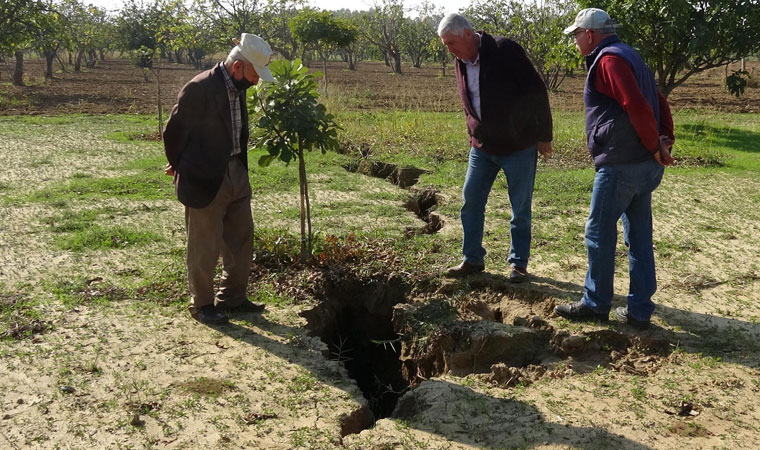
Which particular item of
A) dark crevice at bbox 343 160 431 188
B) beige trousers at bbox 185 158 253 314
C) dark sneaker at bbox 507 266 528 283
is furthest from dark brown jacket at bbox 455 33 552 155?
dark crevice at bbox 343 160 431 188

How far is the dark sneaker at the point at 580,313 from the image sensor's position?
434cm

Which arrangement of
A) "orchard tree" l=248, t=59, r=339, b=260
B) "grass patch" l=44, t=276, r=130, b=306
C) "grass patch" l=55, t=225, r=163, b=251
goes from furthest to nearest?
"grass patch" l=55, t=225, r=163, b=251 < "orchard tree" l=248, t=59, r=339, b=260 < "grass patch" l=44, t=276, r=130, b=306

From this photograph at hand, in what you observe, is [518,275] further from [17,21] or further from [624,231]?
[17,21]

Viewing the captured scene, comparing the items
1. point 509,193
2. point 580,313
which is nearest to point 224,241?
point 509,193

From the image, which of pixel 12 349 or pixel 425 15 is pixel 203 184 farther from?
pixel 425 15

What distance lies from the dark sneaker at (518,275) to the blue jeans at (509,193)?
0.03 metres

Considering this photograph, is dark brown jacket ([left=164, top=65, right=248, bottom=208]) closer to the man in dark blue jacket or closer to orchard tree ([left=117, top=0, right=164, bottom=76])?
the man in dark blue jacket

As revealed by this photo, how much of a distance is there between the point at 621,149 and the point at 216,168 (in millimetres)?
2506

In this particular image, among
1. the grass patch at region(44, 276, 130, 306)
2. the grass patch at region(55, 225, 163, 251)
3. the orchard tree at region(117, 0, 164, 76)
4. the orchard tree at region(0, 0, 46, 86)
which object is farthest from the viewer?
the orchard tree at region(117, 0, 164, 76)

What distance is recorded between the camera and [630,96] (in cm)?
374

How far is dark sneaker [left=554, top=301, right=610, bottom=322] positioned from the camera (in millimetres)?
4336

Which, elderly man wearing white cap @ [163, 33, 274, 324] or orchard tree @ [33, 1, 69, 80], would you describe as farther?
orchard tree @ [33, 1, 69, 80]

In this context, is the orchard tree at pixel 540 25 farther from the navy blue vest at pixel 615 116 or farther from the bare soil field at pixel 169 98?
the navy blue vest at pixel 615 116

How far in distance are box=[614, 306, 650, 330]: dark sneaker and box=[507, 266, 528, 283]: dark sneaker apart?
839 millimetres
